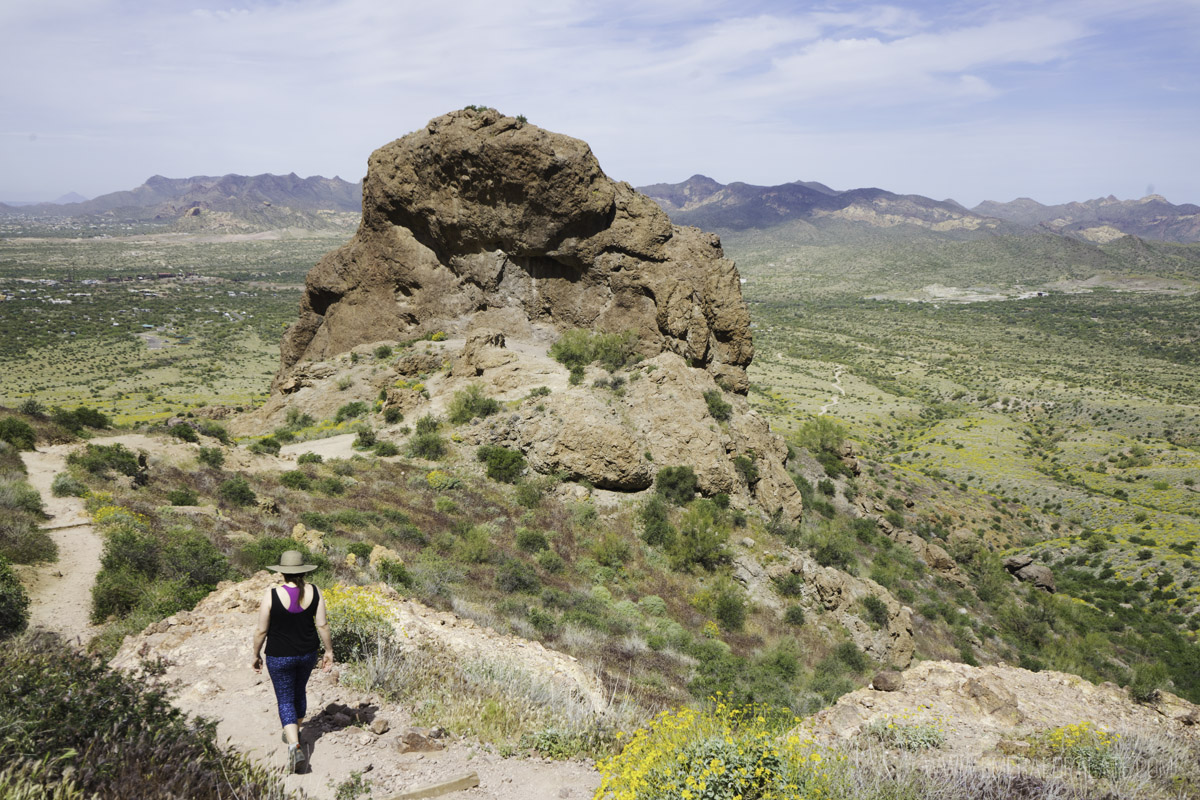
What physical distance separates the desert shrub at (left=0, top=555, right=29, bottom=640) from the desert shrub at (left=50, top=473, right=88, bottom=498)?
19.9ft

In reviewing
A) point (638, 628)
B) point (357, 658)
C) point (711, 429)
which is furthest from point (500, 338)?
point (357, 658)

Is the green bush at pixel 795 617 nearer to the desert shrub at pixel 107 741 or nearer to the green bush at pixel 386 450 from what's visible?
the desert shrub at pixel 107 741

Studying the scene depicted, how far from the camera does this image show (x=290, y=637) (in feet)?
18.5

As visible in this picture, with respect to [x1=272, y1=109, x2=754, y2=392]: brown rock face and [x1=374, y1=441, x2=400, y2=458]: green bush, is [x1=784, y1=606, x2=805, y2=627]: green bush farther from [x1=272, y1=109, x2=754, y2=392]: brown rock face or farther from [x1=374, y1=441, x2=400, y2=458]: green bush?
[x1=374, y1=441, x2=400, y2=458]: green bush

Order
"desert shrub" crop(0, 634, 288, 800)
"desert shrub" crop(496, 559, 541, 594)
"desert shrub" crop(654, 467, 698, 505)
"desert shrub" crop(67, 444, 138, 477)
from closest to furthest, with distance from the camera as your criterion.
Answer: "desert shrub" crop(0, 634, 288, 800) → "desert shrub" crop(496, 559, 541, 594) → "desert shrub" crop(67, 444, 138, 477) → "desert shrub" crop(654, 467, 698, 505)

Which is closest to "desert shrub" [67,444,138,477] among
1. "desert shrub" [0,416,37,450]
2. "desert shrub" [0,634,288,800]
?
"desert shrub" [0,416,37,450]

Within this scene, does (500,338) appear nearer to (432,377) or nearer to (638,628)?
(432,377)

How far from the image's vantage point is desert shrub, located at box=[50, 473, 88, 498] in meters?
12.5

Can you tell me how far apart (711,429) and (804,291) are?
16924cm

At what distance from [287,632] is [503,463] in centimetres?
1550

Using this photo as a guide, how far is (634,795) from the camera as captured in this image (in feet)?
16.2

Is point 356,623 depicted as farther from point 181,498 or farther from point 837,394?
point 837,394

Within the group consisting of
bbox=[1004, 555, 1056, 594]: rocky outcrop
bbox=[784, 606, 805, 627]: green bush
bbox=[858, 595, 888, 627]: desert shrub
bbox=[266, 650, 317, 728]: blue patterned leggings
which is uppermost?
bbox=[266, 650, 317, 728]: blue patterned leggings

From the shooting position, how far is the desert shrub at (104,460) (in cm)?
1405
